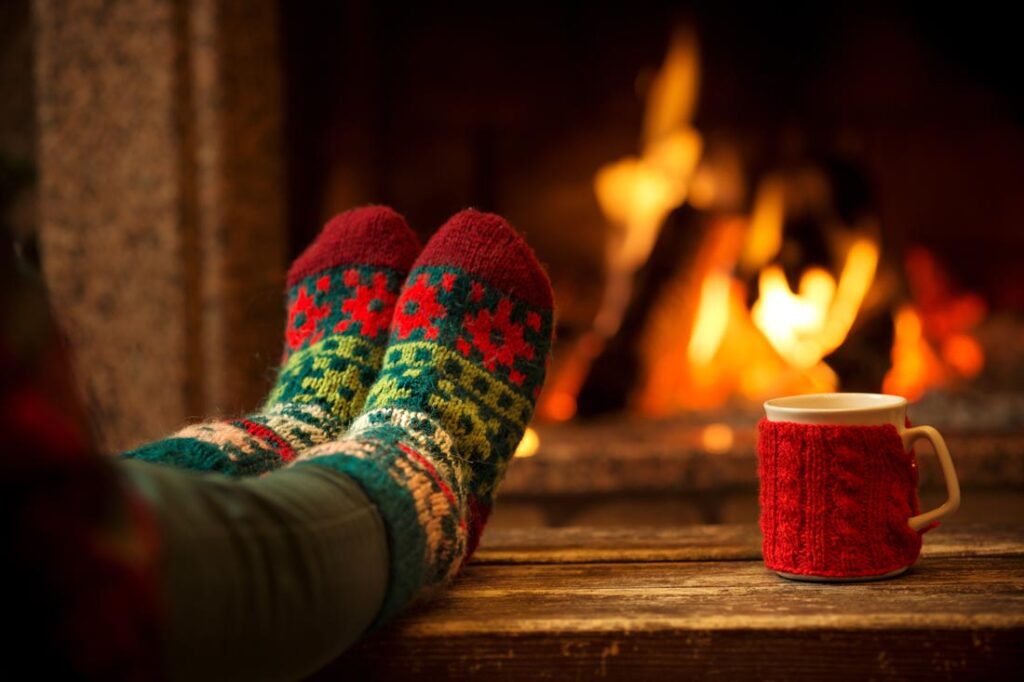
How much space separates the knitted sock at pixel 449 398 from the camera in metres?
0.50

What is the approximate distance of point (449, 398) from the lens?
66 cm

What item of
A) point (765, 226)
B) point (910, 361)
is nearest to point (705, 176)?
point (765, 226)

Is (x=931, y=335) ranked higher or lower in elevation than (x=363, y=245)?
lower

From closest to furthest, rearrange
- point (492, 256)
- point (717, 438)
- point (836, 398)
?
point (836, 398) < point (492, 256) < point (717, 438)

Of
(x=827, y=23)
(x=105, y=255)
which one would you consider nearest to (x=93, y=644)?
(x=105, y=255)

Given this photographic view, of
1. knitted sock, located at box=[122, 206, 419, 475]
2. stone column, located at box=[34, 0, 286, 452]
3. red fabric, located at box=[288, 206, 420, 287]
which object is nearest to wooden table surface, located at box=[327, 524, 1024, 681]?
knitted sock, located at box=[122, 206, 419, 475]

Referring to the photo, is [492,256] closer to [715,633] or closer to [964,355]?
[715,633]

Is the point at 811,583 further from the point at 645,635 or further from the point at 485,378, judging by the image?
the point at 485,378

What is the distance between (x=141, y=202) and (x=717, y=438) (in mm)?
770

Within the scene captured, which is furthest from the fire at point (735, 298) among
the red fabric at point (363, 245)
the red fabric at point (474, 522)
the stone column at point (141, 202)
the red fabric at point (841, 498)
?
the red fabric at point (841, 498)

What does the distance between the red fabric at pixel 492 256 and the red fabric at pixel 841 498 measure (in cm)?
24

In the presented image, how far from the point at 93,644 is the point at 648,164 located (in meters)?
1.31

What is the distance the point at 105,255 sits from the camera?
127cm

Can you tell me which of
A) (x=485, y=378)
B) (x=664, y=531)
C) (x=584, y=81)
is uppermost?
(x=584, y=81)
